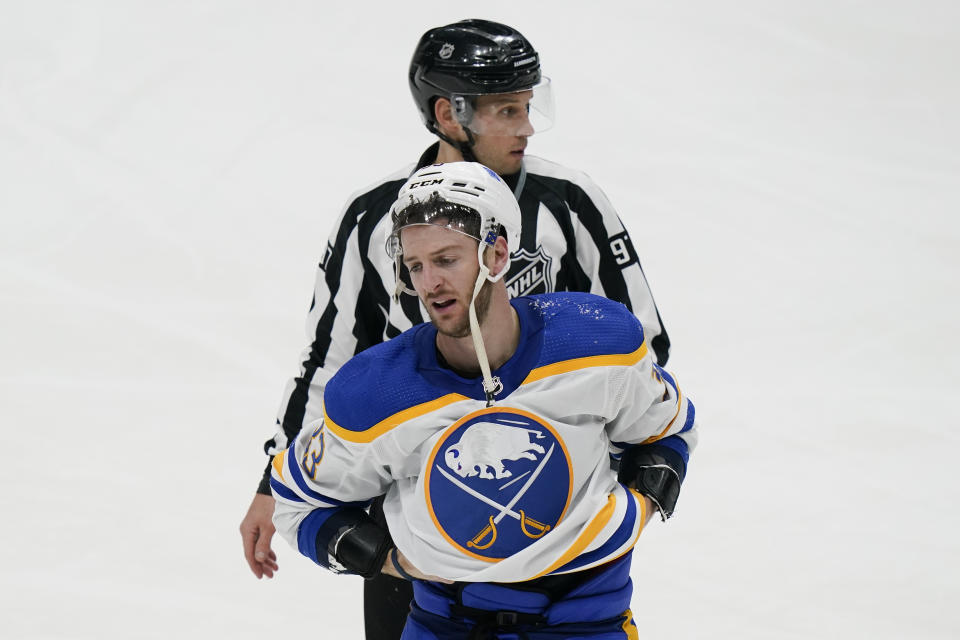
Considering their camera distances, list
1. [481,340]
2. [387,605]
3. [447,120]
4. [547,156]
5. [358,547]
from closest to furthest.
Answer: [481,340] → [358,547] → [447,120] → [387,605] → [547,156]

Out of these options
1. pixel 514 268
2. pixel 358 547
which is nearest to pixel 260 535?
pixel 358 547

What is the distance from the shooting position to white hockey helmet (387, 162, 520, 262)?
1.78 meters

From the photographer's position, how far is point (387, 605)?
2.50 meters

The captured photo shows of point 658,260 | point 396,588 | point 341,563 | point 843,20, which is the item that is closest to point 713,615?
point 396,588

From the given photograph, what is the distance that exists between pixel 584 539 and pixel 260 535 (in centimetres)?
85

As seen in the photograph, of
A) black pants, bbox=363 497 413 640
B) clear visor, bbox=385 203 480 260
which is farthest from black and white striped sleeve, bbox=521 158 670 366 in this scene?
black pants, bbox=363 497 413 640

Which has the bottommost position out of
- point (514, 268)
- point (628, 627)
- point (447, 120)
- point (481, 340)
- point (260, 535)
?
point (260, 535)

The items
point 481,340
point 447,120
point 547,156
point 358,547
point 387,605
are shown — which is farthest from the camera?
point 547,156

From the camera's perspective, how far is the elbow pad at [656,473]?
191 centimetres

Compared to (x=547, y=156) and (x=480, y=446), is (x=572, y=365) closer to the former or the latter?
(x=480, y=446)

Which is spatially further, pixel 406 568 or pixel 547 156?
pixel 547 156

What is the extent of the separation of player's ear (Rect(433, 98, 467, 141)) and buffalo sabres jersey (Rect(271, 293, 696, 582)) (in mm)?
602

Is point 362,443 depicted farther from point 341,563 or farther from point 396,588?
point 396,588

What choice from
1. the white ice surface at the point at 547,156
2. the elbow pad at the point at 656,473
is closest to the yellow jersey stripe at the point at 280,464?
the elbow pad at the point at 656,473
